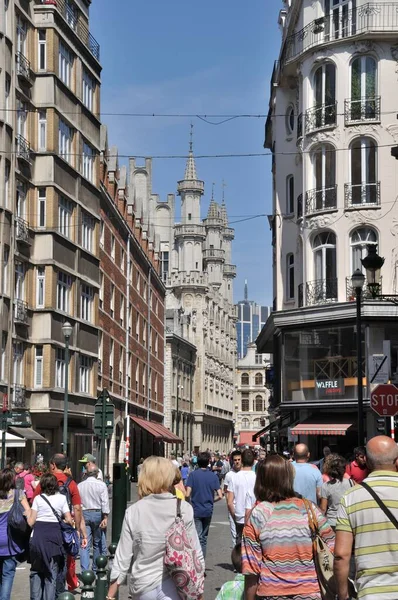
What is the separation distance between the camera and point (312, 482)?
13891 mm

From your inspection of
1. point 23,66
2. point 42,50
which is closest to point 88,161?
point 42,50

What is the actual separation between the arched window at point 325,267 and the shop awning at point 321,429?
13.1 ft

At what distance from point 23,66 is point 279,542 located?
116 ft

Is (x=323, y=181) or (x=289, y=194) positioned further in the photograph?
(x=289, y=194)

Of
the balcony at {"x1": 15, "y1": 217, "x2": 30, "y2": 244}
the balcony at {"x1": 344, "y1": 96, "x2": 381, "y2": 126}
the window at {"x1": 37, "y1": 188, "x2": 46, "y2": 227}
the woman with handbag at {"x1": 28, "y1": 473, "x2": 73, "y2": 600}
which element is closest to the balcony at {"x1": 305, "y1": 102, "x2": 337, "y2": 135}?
the balcony at {"x1": 344, "y1": 96, "x2": 381, "y2": 126}

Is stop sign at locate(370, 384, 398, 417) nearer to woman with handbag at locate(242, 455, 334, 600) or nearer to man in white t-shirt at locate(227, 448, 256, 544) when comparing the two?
man in white t-shirt at locate(227, 448, 256, 544)

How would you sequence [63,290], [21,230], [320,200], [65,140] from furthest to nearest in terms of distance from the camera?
1. [65,140]
2. [63,290]
3. [21,230]
4. [320,200]

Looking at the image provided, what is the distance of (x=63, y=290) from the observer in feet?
143

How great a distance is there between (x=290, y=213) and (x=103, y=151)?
18.0 m

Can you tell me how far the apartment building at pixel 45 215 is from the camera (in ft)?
127

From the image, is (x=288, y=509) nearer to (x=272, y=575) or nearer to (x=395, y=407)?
(x=272, y=575)

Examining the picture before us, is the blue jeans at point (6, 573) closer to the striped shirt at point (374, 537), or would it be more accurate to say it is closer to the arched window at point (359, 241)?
the striped shirt at point (374, 537)

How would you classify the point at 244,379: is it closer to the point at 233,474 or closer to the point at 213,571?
the point at 213,571

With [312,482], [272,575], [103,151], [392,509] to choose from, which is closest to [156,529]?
[272,575]
